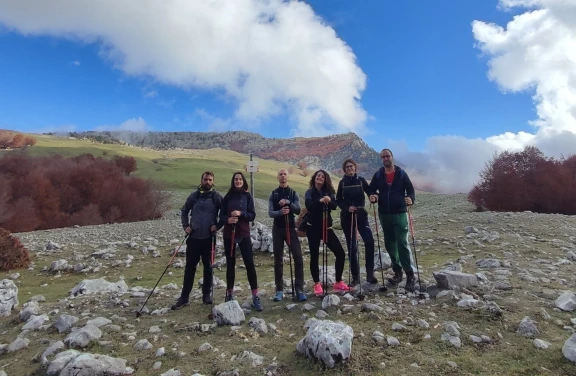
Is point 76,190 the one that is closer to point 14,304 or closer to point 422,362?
point 14,304

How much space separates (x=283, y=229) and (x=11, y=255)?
12.7m

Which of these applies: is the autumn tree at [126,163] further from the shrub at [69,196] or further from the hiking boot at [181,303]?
the hiking boot at [181,303]

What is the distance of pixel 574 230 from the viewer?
670 inches

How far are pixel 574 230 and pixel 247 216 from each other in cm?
1622

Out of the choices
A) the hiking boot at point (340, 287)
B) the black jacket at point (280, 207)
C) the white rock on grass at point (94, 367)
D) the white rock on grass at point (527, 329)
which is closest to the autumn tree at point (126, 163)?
the black jacket at point (280, 207)

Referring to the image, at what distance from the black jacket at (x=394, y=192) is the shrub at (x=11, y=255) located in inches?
569

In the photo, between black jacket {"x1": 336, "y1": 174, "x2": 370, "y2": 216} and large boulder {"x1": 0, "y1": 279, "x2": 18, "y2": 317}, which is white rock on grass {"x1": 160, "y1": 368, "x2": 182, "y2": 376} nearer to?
black jacket {"x1": 336, "y1": 174, "x2": 370, "y2": 216}

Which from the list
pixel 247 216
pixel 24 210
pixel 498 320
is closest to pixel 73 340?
pixel 247 216

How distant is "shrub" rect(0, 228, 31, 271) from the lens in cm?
1479

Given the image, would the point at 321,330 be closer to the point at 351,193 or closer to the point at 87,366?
the point at 87,366

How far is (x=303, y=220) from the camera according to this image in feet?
29.4

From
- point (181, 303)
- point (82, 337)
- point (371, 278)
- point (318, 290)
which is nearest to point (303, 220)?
point (318, 290)

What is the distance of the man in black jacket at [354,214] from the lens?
28.9ft

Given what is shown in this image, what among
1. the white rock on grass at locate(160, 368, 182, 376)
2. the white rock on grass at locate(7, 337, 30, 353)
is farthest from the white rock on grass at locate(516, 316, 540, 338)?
the white rock on grass at locate(7, 337, 30, 353)
